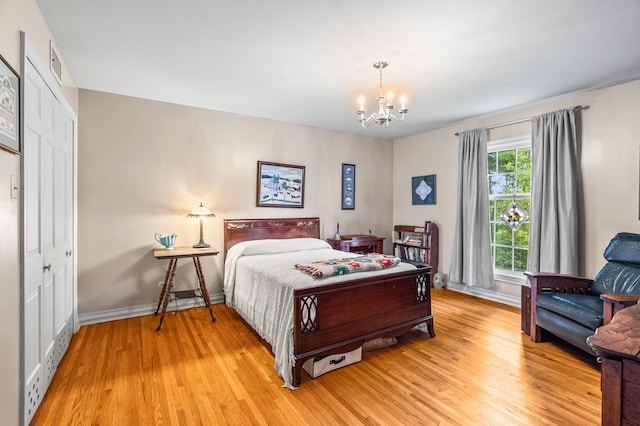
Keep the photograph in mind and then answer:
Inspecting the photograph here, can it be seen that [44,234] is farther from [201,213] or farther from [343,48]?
[343,48]

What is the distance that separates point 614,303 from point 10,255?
12.6 ft

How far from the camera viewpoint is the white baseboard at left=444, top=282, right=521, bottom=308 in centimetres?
400

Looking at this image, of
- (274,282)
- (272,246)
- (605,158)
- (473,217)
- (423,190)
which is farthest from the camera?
(423,190)

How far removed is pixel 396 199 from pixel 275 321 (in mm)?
3872

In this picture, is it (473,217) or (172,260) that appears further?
(473,217)

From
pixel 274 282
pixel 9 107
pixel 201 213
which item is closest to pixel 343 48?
pixel 274 282

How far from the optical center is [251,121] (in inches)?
169

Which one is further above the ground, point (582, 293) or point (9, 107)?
point (9, 107)

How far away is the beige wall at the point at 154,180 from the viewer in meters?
3.36

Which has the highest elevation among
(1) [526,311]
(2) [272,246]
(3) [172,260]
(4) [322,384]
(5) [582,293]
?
(2) [272,246]

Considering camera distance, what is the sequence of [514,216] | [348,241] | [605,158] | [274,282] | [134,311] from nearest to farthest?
1. [274,282]
2. [605,158]
3. [134,311]
4. [514,216]
5. [348,241]

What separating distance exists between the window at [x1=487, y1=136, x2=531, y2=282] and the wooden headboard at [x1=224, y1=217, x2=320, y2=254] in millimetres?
2617

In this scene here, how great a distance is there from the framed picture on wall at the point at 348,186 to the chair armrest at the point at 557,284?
2.87 metres

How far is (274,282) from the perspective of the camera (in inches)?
102
